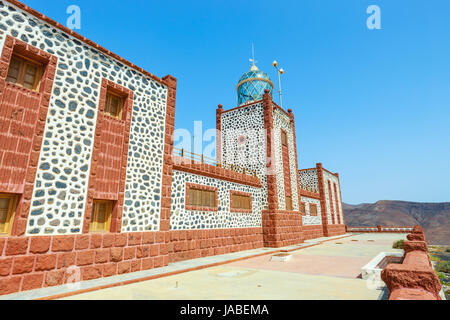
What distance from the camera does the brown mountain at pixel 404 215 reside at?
2559 inches

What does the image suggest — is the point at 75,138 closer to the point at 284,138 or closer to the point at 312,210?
the point at 284,138

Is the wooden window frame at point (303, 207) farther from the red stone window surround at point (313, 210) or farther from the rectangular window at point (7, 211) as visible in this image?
the rectangular window at point (7, 211)

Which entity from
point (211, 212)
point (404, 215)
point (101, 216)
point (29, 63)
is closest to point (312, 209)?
point (211, 212)

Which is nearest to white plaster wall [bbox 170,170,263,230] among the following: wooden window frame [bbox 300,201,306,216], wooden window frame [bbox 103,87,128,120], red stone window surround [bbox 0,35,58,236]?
wooden window frame [bbox 103,87,128,120]

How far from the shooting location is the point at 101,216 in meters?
7.92

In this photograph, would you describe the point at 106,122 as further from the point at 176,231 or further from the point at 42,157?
the point at 176,231

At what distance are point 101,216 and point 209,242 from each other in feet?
18.5

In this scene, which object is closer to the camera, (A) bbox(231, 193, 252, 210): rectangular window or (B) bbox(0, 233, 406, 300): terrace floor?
(B) bbox(0, 233, 406, 300): terrace floor

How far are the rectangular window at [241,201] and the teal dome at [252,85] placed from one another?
1071cm

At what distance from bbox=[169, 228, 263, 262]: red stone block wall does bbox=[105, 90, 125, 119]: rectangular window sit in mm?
5196

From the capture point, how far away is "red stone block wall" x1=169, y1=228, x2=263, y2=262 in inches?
405

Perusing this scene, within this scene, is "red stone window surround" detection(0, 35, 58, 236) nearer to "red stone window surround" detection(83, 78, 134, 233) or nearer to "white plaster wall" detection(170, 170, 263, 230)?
"red stone window surround" detection(83, 78, 134, 233)

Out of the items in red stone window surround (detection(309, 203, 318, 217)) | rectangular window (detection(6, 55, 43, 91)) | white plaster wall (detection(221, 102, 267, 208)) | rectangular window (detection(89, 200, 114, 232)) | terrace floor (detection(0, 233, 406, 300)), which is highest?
white plaster wall (detection(221, 102, 267, 208))

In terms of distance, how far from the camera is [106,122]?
26.9ft
